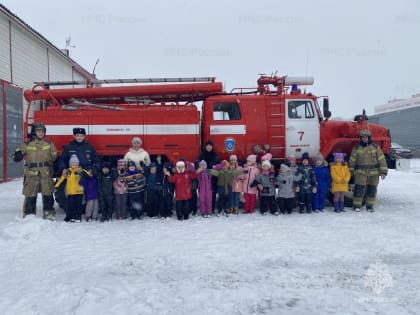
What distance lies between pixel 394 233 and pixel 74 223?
6250 millimetres

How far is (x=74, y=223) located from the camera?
21.9 ft

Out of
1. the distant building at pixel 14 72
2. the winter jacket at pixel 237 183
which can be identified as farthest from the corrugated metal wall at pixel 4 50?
the winter jacket at pixel 237 183

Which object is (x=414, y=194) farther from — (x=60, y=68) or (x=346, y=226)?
(x=60, y=68)

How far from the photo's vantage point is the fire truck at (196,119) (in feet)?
25.1

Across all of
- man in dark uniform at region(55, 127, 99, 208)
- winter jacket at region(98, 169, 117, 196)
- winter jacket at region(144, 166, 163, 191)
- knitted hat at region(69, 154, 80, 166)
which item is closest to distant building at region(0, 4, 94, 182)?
man in dark uniform at region(55, 127, 99, 208)

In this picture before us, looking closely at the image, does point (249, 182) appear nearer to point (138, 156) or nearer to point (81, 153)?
point (138, 156)

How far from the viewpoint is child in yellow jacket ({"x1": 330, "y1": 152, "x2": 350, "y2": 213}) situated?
750 cm

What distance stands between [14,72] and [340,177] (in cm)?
1439

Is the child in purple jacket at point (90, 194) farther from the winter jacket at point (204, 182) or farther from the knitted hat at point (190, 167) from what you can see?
the winter jacket at point (204, 182)

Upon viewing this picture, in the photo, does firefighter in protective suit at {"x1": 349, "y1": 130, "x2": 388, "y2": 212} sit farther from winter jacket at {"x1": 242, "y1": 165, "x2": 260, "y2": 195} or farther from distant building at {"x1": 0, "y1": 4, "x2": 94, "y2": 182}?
distant building at {"x1": 0, "y1": 4, "x2": 94, "y2": 182}

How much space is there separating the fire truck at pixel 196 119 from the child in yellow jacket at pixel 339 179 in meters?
0.56

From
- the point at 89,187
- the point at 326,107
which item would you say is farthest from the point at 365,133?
the point at 89,187

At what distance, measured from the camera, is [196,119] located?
25.5ft

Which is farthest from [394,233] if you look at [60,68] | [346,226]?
[60,68]
